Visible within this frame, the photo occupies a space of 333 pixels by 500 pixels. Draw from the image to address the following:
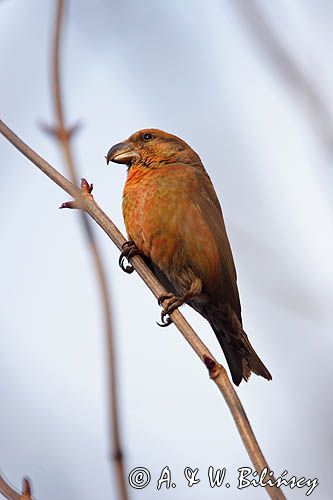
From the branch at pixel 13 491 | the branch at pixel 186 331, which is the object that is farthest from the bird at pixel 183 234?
the branch at pixel 13 491

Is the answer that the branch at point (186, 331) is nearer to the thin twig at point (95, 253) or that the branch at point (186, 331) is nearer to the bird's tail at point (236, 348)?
the thin twig at point (95, 253)

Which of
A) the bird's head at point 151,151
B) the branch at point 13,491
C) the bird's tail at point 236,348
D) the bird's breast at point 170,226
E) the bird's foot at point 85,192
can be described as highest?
the bird's head at point 151,151

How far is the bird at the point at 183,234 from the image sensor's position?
14.7 feet

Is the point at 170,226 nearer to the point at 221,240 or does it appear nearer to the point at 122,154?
the point at 221,240

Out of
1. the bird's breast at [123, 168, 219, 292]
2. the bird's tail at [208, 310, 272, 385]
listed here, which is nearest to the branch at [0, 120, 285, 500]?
the bird's breast at [123, 168, 219, 292]

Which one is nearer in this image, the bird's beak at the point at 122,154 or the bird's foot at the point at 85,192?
the bird's foot at the point at 85,192

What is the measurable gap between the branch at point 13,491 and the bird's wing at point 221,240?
2.90 meters

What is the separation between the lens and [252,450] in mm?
1942

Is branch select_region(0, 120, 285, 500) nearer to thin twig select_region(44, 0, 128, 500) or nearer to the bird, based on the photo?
thin twig select_region(44, 0, 128, 500)

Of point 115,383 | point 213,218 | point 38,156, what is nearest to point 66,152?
point 38,156

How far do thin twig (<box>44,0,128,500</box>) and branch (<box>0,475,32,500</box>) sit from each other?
279mm

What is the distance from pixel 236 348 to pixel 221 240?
81 cm

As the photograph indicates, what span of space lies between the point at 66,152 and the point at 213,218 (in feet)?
8.80

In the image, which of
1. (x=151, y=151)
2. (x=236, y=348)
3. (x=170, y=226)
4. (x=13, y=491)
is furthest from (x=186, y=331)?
(x=151, y=151)
